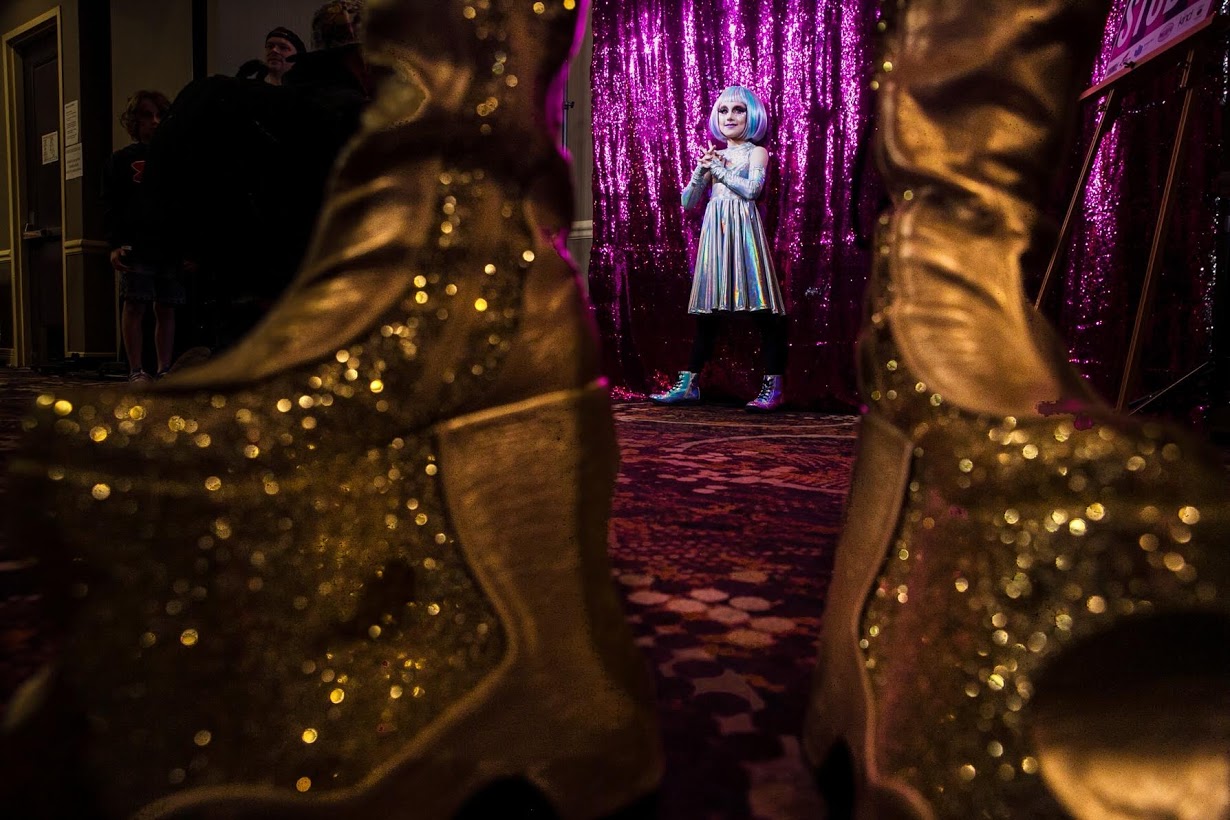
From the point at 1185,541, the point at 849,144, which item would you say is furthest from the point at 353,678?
the point at 849,144

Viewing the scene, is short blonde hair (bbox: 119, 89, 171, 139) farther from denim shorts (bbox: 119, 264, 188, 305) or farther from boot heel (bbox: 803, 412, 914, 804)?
boot heel (bbox: 803, 412, 914, 804)

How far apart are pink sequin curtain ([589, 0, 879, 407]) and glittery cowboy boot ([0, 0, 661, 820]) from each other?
2873 millimetres

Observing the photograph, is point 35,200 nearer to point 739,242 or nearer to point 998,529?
point 739,242

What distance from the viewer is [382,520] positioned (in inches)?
12.6

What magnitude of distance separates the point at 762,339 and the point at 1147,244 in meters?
1.43

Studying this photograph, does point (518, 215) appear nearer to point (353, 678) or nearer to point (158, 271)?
point (353, 678)

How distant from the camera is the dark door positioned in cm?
605

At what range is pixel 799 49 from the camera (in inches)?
126

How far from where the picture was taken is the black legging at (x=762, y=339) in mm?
3174

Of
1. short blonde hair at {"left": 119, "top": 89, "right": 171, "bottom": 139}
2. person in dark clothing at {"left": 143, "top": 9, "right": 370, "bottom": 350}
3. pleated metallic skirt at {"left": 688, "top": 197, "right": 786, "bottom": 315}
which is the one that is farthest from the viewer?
short blonde hair at {"left": 119, "top": 89, "right": 171, "bottom": 139}

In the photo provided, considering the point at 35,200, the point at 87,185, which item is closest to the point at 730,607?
the point at 87,185

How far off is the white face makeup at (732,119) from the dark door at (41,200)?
18.2ft

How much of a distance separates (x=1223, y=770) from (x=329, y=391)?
341mm

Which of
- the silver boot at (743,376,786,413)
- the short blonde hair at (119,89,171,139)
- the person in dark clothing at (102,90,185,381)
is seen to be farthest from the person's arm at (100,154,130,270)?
the silver boot at (743,376,786,413)
